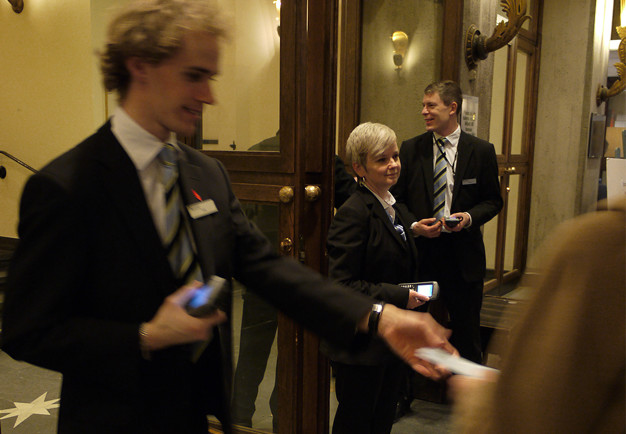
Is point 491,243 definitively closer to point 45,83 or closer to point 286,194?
point 286,194

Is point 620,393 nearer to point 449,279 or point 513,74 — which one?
point 449,279

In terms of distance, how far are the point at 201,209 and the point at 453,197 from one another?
2310 mm

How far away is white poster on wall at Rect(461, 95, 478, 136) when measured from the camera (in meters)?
3.80

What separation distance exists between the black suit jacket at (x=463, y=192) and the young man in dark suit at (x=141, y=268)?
2004mm

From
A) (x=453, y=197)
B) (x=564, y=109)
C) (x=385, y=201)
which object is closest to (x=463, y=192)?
(x=453, y=197)

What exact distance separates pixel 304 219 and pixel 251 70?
2.51 feet

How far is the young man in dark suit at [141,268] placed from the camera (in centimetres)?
112

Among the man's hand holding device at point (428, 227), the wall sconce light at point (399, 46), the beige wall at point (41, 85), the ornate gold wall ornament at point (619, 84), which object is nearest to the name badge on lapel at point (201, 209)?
the man's hand holding device at point (428, 227)

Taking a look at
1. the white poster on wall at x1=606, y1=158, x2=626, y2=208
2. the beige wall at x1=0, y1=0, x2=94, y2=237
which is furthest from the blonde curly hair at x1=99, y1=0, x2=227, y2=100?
the beige wall at x1=0, y1=0, x2=94, y2=237

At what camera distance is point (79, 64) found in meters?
6.23

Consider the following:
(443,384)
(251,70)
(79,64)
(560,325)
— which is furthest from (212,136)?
(79,64)

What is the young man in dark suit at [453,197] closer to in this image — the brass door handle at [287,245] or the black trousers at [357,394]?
the brass door handle at [287,245]

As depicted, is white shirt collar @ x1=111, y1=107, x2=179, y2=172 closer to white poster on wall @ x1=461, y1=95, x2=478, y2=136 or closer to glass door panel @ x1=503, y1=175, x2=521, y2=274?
white poster on wall @ x1=461, y1=95, x2=478, y2=136

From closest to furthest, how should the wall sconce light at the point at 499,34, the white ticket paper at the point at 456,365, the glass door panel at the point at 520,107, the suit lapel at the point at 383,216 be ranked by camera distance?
the white ticket paper at the point at 456,365
the suit lapel at the point at 383,216
the wall sconce light at the point at 499,34
the glass door panel at the point at 520,107
